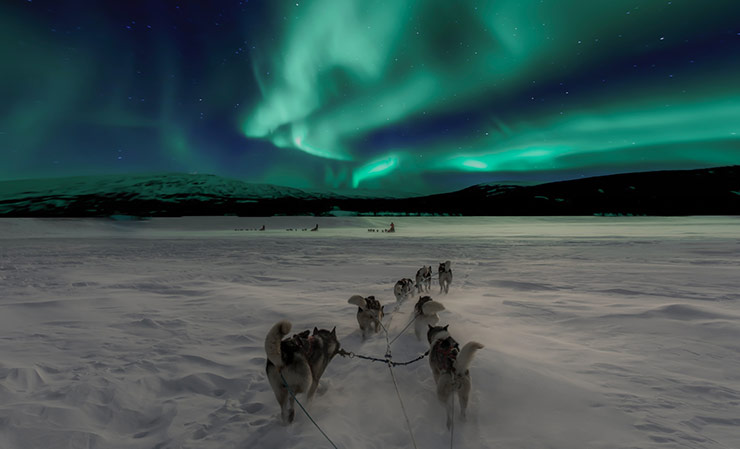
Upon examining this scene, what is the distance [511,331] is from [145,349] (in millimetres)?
5423

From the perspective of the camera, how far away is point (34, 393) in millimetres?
3254

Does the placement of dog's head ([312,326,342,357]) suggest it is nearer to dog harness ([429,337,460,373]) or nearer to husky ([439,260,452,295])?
dog harness ([429,337,460,373])

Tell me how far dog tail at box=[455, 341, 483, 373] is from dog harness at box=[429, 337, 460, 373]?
0.10m

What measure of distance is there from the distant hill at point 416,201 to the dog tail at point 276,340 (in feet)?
Answer: 266

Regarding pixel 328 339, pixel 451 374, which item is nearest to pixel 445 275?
pixel 328 339

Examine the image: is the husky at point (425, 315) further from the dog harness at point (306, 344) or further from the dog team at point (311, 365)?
the dog harness at point (306, 344)

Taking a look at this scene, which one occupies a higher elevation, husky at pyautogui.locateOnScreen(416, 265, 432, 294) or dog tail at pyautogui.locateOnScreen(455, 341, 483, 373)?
dog tail at pyautogui.locateOnScreen(455, 341, 483, 373)

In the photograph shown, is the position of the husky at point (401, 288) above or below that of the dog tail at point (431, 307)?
below

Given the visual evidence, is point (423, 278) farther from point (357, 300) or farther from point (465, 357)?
point (465, 357)

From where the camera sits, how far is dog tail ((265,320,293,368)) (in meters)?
2.34

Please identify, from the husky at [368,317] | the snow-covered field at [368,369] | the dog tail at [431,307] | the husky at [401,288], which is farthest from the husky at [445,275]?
the dog tail at [431,307]

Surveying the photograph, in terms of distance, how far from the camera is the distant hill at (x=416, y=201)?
94812mm

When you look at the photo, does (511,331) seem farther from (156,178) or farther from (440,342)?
(156,178)

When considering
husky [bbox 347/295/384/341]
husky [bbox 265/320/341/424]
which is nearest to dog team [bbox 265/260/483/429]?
husky [bbox 265/320/341/424]
